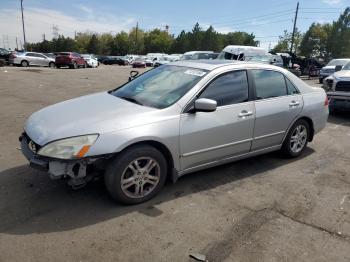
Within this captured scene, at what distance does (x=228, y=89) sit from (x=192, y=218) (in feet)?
6.00

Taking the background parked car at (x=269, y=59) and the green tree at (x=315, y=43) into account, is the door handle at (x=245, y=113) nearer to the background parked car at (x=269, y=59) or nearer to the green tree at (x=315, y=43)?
the background parked car at (x=269, y=59)

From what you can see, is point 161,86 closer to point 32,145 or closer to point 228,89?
point 228,89

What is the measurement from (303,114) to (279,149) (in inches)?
27.0

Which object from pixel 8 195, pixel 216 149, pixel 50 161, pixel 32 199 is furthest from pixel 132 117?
pixel 8 195

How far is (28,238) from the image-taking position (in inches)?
124

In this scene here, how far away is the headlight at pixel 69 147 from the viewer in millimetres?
3373

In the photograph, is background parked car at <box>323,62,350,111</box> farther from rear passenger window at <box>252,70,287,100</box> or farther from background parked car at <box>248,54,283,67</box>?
background parked car at <box>248,54,283,67</box>

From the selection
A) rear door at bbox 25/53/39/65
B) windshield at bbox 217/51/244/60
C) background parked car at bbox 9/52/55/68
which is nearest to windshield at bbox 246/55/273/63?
windshield at bbox 217/51/244/60

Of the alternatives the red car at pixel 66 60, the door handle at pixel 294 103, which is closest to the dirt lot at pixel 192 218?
the door handle at pixel 294 103

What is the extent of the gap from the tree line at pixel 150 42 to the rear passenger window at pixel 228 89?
81163 mm

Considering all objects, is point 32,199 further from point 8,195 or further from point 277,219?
point 277,219

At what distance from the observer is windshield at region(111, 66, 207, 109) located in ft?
13.6

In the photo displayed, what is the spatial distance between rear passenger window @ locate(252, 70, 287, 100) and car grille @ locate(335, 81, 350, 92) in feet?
15.0

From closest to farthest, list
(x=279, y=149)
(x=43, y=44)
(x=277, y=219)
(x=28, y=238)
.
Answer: (x=28, y=238), (x=277, y=219), (x=279, y=149), (x=43, y=44)
